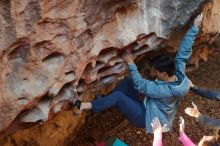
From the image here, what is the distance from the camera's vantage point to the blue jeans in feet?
13.2

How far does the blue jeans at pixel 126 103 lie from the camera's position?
13.2 ft

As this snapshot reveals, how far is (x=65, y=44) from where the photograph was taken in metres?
3.62

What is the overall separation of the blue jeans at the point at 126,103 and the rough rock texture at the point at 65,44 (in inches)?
7.6

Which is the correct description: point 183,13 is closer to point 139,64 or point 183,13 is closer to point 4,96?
point 139,64

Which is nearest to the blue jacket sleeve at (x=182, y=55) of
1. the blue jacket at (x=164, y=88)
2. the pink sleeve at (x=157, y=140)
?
the blue jacket at (x=164, y=88)

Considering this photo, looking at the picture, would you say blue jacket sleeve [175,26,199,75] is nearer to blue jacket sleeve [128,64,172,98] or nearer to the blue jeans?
blue jacket sleeve [128,64,172,98]

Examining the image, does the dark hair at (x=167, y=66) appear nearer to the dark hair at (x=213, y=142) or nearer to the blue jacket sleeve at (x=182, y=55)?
the blue jacket sleeve at (x=182, y=55)

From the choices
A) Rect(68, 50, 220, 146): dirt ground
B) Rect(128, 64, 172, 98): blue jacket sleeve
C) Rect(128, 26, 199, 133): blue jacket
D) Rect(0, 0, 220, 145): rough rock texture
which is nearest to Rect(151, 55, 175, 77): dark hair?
Rect(128, 26, 199, 133): blue jacket

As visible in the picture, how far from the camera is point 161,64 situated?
169 inches

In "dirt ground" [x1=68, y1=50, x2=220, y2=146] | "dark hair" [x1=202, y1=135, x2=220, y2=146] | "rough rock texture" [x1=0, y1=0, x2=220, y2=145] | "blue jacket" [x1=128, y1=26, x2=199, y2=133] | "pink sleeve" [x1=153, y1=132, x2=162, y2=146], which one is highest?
"rough rock texture" [x1=0, y1=0, x2=220, y2=145]

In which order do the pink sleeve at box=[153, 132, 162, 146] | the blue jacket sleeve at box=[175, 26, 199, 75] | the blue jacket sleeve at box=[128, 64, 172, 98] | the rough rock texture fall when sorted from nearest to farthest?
the rough rock texture < the pink sleeve at box=[153, 132, 162, 146] < the blue jacket sleeve at box=[128, 64, 172, 98] < the blue jacket sleeve at box=[175, 26, 199, 75]

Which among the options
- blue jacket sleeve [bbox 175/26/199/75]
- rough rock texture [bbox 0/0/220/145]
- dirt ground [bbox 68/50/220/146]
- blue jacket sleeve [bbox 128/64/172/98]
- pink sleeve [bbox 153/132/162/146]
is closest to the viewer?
rough rock texture [bbox 0/0/220/145]

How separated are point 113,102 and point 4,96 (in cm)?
109

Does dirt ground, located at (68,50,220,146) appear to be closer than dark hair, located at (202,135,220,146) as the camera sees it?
No
